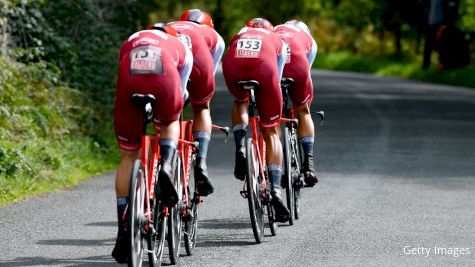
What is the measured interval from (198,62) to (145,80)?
178 centimetres

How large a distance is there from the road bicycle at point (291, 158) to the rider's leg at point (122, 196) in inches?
107

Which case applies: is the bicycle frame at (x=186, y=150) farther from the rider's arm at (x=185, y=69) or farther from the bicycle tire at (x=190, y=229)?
the rider's arm at (x=185, y=69)

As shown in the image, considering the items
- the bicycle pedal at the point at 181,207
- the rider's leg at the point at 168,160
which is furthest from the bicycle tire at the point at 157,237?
the bicycle pedal at the point at 181,207

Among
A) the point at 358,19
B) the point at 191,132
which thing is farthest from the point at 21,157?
the point at 358,19

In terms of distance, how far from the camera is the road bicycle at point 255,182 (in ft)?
31.9

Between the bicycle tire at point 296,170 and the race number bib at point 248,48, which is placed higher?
the race number bib at point 248,48

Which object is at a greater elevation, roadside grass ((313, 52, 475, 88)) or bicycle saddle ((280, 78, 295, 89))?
bicycle saddle ((280, 78, 295, 89))

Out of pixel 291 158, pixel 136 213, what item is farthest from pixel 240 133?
pixel 136 213

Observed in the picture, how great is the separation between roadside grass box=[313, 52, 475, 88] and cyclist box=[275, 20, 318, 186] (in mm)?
30028

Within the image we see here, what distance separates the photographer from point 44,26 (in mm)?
19062

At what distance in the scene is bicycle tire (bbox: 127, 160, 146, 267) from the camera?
7.70 m

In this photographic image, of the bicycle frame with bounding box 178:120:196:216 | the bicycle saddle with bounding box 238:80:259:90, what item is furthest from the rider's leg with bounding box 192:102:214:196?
the bicycle saddle with bounding box 238:80:259:90

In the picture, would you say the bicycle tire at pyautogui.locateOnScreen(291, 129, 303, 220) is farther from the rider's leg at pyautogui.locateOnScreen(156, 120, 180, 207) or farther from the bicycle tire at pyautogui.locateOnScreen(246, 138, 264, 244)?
the rider's leg at pyautogui.locateOnScreen(156, 120, 180, 207)

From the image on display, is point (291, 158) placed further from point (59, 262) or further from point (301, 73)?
point (59, 262)
